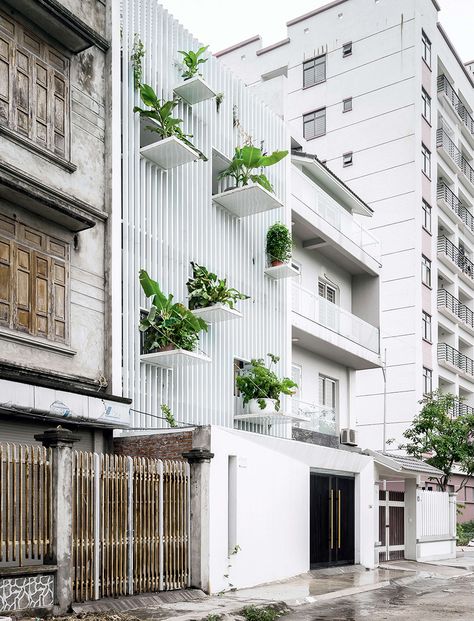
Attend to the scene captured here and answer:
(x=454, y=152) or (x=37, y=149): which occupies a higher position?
(x=454, y=152)

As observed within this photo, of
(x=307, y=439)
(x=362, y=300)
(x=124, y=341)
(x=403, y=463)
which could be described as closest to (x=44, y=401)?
(x=124, y=341)

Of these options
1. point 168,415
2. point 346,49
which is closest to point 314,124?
Result: point 346,49

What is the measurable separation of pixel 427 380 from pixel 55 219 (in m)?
27.6

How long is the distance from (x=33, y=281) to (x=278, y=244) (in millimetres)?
9016

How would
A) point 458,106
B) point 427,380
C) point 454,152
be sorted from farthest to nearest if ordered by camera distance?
point 458,106, point 454,152, point 427,380

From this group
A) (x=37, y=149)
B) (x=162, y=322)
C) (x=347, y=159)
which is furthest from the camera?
(x=347, y=159)

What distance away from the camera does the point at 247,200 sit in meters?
19.7

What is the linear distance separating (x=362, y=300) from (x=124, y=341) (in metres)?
15.4

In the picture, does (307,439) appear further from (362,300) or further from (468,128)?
(468,128)

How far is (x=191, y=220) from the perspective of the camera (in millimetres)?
18562

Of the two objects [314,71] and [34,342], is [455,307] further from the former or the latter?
[34,342]

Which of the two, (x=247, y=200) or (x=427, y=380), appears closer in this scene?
(x=247, y=200)

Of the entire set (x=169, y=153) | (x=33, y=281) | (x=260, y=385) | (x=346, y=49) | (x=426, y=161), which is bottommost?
(x=260, y=385)

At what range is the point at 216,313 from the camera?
18.0 meters
